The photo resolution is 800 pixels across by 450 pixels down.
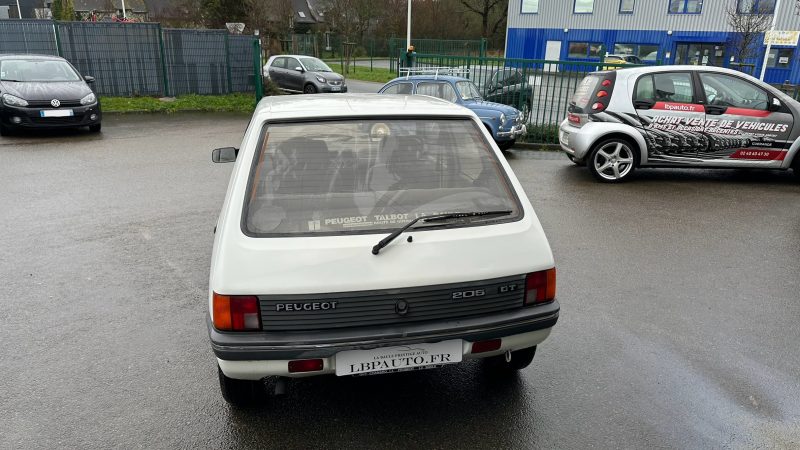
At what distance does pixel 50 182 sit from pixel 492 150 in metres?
7.64

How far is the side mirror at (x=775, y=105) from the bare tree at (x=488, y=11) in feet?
154

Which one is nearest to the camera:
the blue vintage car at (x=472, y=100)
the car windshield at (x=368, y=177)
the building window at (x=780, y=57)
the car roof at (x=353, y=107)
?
the car windshield at (x=368, y=177)

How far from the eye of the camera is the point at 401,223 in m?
2.84

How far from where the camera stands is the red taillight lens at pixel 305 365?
266 centimetres

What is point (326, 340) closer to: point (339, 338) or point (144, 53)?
point (339, 338)

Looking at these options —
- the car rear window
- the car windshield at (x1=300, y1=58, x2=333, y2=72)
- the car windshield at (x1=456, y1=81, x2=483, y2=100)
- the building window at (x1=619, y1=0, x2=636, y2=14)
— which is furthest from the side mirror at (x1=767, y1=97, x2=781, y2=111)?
the building window at (x1=619, y1=0, x2=636, y2=14)

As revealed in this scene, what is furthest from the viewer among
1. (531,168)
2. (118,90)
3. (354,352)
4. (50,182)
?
(118,90)

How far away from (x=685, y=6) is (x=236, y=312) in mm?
39081

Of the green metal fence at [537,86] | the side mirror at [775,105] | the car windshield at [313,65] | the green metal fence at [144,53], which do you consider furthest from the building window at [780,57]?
the green metal fence at [144,53]

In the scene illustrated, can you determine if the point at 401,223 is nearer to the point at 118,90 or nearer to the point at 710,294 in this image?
the point at 710,294

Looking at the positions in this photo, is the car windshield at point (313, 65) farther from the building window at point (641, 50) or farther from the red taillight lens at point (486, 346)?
the building window at point (641, 50)

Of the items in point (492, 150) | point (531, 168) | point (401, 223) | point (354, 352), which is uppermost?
point (492, 150)

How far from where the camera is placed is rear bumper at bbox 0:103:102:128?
11219 millimetres

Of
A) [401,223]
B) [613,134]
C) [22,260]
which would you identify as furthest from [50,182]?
[613,134]
